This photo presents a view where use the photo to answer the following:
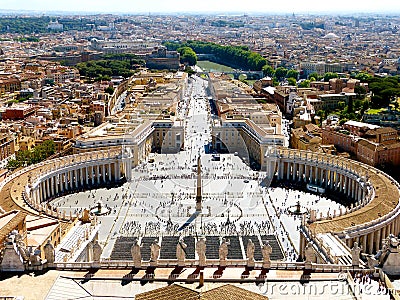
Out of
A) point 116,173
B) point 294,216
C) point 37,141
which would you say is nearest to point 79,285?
point 294,216

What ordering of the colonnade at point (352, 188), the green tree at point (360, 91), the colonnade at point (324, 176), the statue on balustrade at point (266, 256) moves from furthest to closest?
the green tree at point (360, 91) → the colonnade at point (324, 176) → the colonnade at point (352, 188) → the statue on balustrade at point (266, 256)

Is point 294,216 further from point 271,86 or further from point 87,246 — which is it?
point 271,86

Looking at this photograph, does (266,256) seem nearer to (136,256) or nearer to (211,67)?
(136,256)

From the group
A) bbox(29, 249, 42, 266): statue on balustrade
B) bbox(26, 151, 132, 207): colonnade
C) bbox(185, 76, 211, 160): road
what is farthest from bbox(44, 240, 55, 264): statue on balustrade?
bbox(185, 76, 211, 160): road

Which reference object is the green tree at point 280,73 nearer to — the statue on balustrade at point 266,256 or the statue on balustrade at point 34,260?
the statue on balustrade at point 266,256

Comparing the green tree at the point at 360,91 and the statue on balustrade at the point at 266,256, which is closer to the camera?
the statue on balustrade at the point at 266,256

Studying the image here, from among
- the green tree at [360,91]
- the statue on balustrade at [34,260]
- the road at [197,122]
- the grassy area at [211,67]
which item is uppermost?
the statue on balustrade at [34,260]

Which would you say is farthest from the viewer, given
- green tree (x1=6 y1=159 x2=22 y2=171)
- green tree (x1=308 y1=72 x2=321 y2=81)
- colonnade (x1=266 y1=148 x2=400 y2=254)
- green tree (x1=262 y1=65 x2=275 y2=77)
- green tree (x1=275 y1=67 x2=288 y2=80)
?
green tree (x1=262 y1=65 x2=275 y2=77)

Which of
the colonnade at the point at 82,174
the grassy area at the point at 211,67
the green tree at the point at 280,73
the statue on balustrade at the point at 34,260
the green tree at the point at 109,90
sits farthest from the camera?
the grassy area at the point at 211,67

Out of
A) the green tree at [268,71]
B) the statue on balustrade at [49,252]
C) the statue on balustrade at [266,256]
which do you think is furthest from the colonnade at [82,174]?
the green tree at [268,71]

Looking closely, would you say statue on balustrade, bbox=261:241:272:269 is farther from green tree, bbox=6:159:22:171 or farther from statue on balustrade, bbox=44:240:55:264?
green tree, bbox=6:159:22:171
